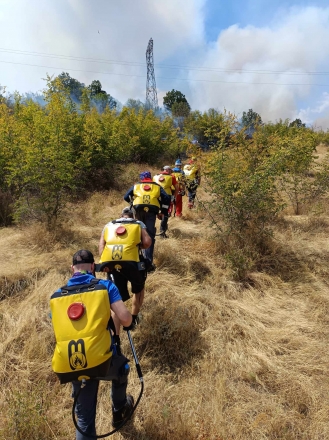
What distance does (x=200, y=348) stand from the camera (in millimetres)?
2809

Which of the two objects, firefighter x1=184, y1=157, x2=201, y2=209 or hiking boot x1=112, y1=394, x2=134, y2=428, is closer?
hiking boot x1=112, y1=394, x2=134, y2=428

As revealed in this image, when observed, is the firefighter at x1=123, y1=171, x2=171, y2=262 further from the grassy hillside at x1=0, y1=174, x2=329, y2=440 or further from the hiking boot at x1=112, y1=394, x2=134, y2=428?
the hiking boot at x1=112, y1=394, x2=134, y2=428

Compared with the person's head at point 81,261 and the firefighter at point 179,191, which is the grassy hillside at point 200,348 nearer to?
the person's head at point 81,261

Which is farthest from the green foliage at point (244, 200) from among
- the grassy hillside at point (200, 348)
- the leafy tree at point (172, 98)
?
the leafy tree at point (172, 98)

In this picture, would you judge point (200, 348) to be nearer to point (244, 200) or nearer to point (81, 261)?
point (81, 261)

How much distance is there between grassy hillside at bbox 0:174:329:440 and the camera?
2047 mm

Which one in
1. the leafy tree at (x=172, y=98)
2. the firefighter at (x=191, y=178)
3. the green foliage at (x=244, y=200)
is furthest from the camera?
the leafy tree at (x=172, y=98)

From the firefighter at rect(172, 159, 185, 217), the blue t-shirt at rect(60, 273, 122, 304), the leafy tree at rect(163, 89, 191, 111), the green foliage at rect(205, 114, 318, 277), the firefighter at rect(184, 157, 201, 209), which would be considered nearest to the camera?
the blue t-shirt at rect(60, 273, 122, 304)

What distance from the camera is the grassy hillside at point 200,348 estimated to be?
6.72ft

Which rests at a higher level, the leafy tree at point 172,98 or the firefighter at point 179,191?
the leafy tree at point 172,98

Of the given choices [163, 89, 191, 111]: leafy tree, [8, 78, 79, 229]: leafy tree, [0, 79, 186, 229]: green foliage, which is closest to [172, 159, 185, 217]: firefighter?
[0, 79, 186, 229]: green foliage

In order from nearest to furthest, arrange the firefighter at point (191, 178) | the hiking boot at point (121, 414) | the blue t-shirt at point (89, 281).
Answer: the blue t-shirt at point (89, 281) → the hiking boot at point (121, 414) → the firefighter at point (191, 178)

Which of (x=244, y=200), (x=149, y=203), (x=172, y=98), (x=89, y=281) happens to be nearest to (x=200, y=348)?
(x=89, y=281)

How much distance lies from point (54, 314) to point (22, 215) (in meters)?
4.64
